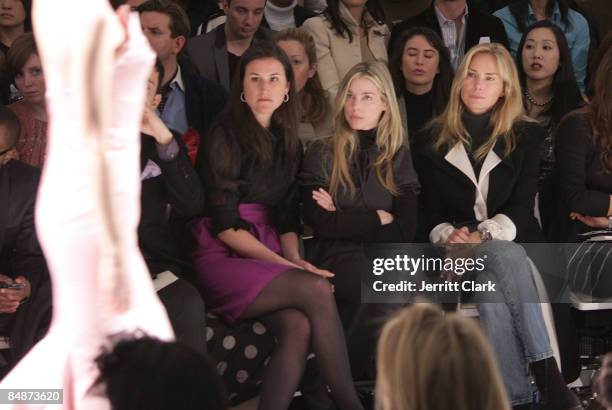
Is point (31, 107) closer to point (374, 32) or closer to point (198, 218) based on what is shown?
point (198, 218)

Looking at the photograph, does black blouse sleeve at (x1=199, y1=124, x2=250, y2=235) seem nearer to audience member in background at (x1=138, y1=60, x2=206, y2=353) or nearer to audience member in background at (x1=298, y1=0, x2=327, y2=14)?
audience member in background at (x1=138, y1=60, x2=206, y2=353)

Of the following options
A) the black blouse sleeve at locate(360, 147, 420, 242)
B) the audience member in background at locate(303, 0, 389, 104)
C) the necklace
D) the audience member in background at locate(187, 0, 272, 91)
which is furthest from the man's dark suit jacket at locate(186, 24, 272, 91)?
the necklace

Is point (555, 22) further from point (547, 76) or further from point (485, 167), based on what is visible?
point (485, 167)

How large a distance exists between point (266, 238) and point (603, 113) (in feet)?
3.88

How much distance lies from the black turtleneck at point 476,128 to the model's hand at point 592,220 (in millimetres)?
380

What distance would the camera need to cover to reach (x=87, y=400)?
1.84m

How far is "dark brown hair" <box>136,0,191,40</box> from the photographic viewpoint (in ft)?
12.0

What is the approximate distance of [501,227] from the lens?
3.52 meters

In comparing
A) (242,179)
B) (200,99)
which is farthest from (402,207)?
(200,99)

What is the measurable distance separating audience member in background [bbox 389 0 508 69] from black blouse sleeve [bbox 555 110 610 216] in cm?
65

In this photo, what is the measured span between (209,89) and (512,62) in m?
1.00

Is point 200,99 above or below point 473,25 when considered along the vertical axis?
below

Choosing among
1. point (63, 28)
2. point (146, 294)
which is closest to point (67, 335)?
point (146, 294)

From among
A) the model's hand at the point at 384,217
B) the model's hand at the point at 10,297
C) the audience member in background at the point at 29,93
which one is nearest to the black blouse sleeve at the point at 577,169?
the model's hand at the point at 384,217
